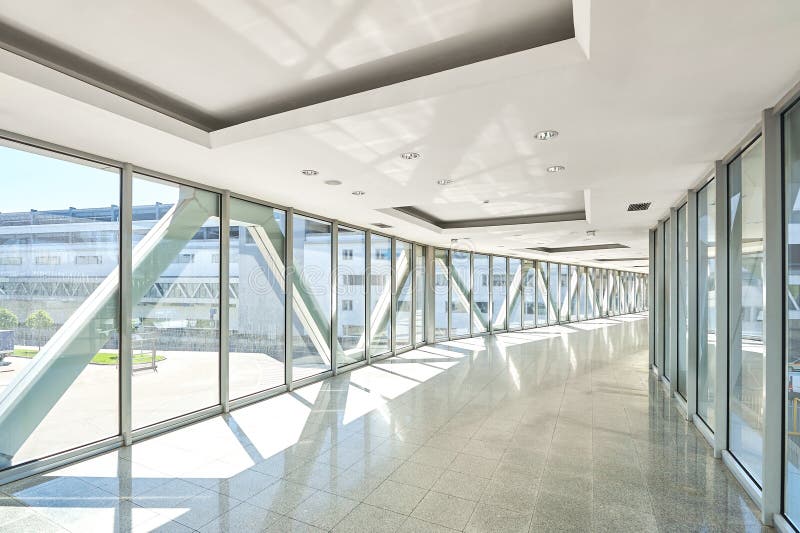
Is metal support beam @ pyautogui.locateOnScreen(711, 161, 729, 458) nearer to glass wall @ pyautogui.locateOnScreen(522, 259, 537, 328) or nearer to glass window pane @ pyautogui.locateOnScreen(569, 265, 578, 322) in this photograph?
glass wall @ pyautogui.locateOnScreen(522, 259, 537, 328)

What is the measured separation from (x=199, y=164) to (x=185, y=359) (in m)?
2.71

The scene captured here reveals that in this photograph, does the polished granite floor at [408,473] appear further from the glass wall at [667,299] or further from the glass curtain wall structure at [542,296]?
the glass curtain wall structure at [542,296]

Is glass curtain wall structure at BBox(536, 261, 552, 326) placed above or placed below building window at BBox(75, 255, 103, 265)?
below

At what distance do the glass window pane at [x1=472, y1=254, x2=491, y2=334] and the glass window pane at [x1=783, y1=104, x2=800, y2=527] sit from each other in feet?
42.1

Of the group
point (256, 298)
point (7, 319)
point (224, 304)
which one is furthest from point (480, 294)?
point (7, 319)

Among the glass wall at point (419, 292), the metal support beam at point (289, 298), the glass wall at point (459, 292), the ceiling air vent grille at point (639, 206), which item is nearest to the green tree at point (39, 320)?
the metal support beam at point (289, 298)

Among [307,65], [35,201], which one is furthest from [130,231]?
[307,65]

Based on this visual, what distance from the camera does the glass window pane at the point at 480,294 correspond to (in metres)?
16.1

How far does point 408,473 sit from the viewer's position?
13.9ft

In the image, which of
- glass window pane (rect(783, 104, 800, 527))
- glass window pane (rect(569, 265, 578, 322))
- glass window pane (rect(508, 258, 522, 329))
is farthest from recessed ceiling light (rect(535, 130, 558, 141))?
glass window pane (rect(569, 265, 578, 322))

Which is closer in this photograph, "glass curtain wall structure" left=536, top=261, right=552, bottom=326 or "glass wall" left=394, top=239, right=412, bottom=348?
"glass wall" left=394, top=239, right=412, bottom=348

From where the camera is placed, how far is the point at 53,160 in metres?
4.34

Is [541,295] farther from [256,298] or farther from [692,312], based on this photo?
[256,298]

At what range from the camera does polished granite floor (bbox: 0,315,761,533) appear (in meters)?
3.39
